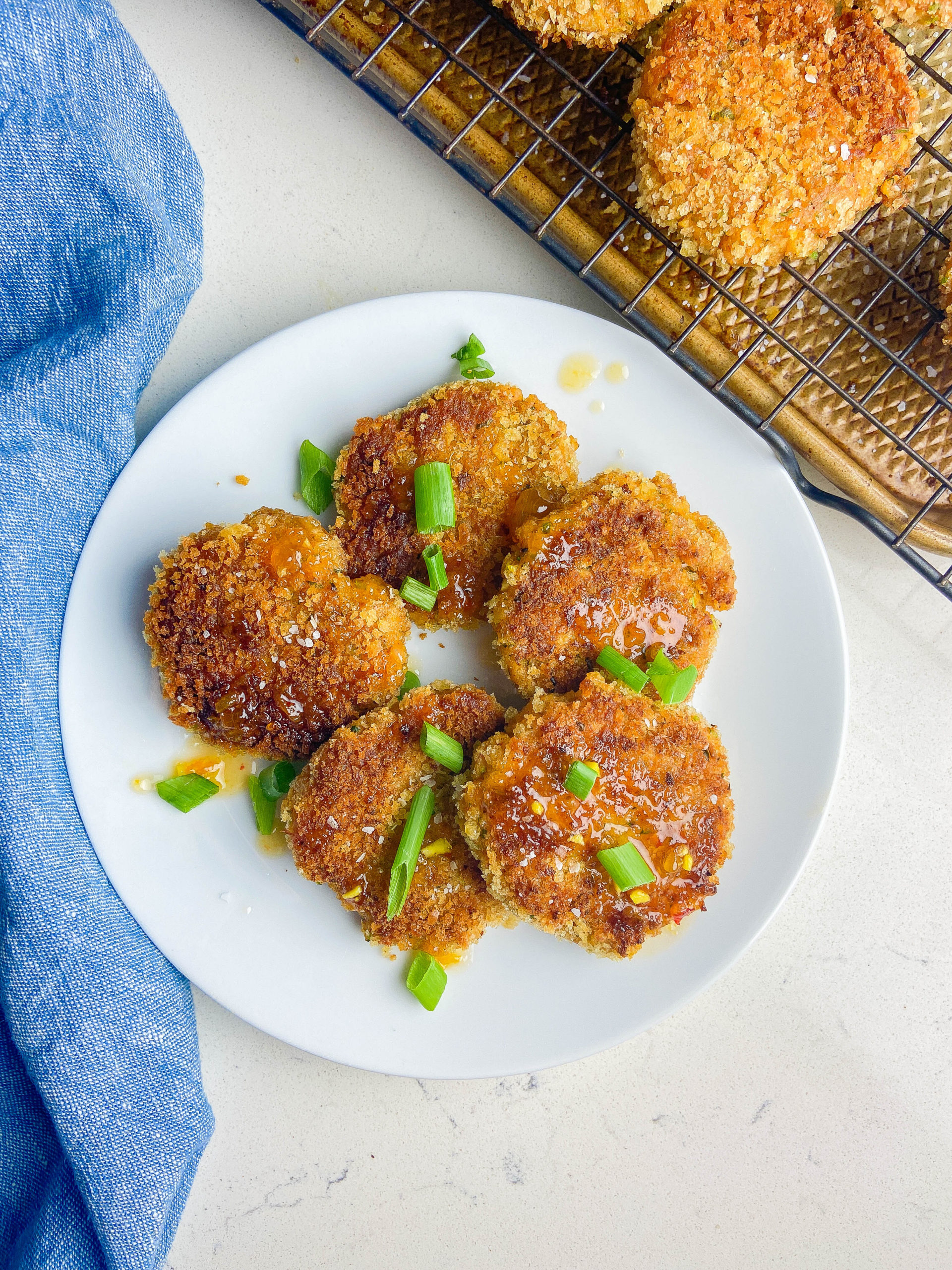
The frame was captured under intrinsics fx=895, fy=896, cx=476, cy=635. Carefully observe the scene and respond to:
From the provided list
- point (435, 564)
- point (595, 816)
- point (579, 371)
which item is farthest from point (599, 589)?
point (579, 371)

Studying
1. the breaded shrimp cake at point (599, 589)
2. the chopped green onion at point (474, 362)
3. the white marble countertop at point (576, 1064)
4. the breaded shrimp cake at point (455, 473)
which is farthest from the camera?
the white marble countertop at point (576, 1064)

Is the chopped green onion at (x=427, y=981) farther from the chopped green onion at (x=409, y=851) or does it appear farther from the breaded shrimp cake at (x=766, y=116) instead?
the breaded shrimp cake at (x=766, y=116)

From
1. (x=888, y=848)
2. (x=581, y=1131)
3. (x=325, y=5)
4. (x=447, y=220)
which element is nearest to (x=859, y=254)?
(x=447, y=220)

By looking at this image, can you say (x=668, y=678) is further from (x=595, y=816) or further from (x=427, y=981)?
(x=427, y=981)

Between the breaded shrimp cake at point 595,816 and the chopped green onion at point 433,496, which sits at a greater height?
the chopped green onion at point 433,496

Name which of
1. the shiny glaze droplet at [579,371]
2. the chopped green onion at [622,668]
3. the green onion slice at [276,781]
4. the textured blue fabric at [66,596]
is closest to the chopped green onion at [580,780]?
the chopped green onion at [622,668]

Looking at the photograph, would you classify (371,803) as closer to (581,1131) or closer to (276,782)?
(276,782)
